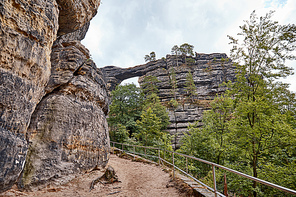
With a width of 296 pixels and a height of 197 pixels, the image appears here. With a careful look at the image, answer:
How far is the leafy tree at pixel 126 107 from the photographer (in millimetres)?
21844

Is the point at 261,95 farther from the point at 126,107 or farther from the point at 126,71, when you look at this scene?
the point at 126,71

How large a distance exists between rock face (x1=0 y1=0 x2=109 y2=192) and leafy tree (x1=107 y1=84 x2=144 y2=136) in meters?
11.9

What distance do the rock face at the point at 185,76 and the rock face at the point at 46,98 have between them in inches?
822

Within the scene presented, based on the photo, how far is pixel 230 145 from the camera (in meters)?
10.6

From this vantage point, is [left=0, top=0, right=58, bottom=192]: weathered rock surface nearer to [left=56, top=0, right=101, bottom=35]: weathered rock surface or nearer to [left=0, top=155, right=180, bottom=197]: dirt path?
[left=0, top=155, right=180, bottom=197]: dirt path

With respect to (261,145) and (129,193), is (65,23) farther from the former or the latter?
(261,145)

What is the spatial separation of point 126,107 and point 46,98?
55.3 ft

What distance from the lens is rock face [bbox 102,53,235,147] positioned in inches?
1167

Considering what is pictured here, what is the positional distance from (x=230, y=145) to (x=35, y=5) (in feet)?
41.2

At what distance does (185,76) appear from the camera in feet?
130

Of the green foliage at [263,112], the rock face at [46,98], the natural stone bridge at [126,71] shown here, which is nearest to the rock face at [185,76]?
the natural stone bridge at [126,71]

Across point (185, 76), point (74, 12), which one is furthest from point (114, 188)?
point (185, 76)

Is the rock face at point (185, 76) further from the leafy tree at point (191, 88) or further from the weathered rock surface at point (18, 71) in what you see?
the weathered rock surface at point (18, 71)

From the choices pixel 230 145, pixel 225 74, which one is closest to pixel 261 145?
pixel 230 145
